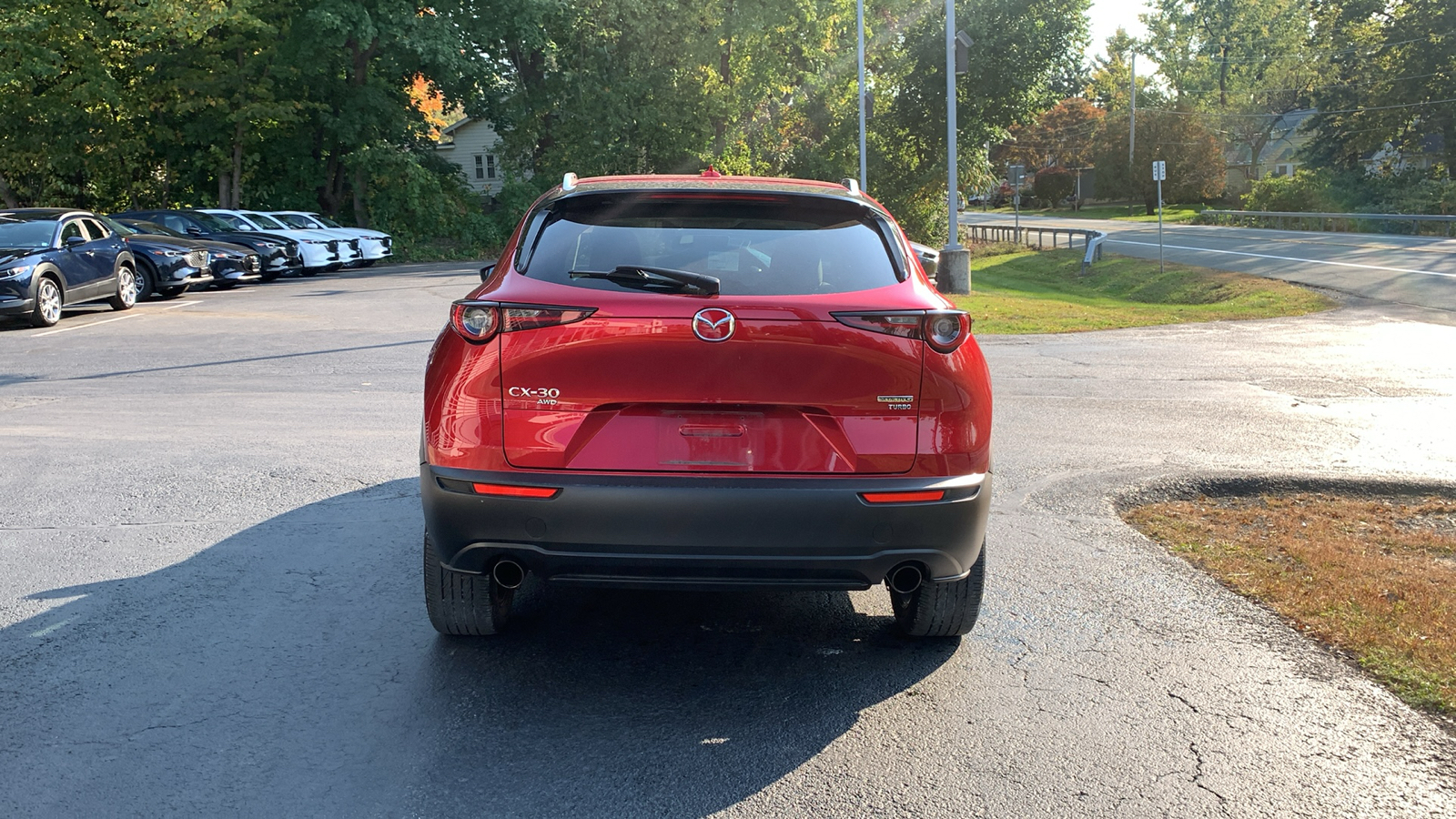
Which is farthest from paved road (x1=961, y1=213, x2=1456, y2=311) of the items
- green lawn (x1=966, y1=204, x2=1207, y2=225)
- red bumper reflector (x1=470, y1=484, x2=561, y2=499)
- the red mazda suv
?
red bumper reflector (x1=470, y1=484, x2=561, y2=499)

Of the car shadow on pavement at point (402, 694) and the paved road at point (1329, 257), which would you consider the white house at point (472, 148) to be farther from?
the car shadow on pavement at point (402, 694)

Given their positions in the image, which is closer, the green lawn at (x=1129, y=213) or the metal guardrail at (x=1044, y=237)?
the metal guardrail at (x=1044, y=237)

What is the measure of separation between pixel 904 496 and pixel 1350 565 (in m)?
2.91

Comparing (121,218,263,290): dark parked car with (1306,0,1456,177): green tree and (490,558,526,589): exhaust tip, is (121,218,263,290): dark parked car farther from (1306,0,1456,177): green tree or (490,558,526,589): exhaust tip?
(1306,0,1456,177): green tree

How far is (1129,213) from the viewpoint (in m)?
72.1

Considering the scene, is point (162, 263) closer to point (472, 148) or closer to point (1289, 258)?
point (1289, 258)

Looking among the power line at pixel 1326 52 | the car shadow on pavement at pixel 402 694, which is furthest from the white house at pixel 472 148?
the car shadow on pavement at pixel 402 694

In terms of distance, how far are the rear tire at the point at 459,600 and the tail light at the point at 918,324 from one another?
1620mm

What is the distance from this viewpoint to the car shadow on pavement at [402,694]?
3439 millimetres

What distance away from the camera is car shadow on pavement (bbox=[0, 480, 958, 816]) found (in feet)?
11.3

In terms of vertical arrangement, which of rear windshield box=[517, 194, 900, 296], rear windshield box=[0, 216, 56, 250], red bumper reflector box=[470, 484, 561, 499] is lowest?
red bumper reflector box=[470, 484, 561, 499]

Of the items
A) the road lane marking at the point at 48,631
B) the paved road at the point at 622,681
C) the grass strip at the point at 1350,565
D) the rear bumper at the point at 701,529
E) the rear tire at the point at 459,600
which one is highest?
the rear bumper at the point at 701,529

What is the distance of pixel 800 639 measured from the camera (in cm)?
478

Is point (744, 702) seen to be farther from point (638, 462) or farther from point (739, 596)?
point (739, 596)
